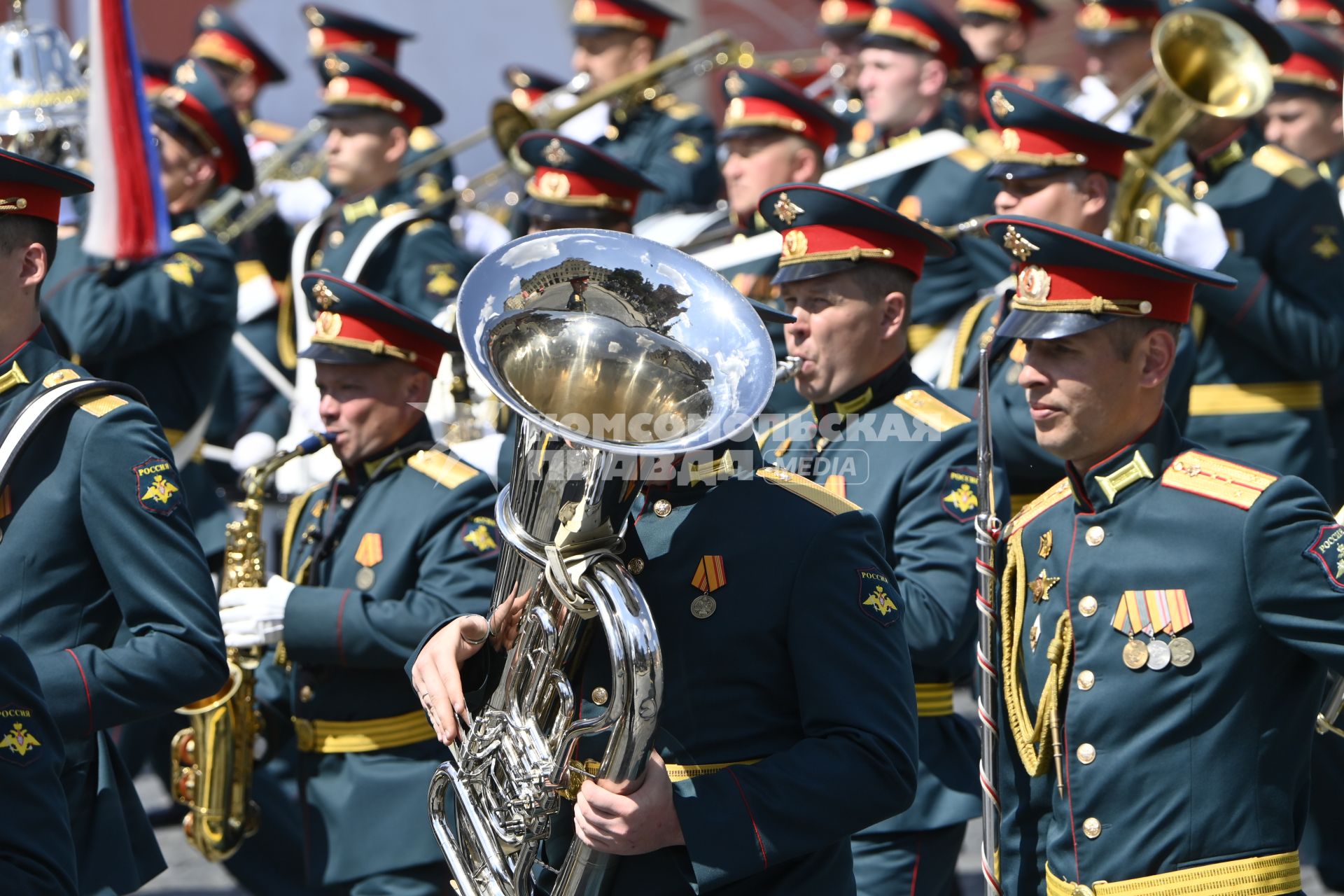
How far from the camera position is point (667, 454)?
9.66ft

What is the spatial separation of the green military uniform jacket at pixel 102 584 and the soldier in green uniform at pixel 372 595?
3.22ft

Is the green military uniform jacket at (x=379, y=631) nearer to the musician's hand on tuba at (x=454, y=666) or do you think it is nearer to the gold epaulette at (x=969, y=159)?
the musician's hand on tuba at (x=454, y=666)

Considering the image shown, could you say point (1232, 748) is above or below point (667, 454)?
below

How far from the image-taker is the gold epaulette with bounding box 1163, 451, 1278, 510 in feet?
12.0

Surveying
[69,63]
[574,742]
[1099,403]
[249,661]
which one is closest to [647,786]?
[574,742]

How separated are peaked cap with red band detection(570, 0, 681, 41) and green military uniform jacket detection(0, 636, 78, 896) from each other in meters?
7.10

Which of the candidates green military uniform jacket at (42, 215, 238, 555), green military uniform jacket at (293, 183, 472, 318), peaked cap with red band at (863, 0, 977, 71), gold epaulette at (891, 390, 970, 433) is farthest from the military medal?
peaked cap with red band at (863, 0, 977, 71)

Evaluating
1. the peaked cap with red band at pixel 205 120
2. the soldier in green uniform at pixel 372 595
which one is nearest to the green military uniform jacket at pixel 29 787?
the soldier in green uniform at pixel 372 595

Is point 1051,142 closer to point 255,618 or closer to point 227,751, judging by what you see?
point 255,618

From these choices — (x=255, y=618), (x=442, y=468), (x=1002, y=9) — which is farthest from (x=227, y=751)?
(x=1002, y=9)

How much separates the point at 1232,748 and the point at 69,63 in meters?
5.30

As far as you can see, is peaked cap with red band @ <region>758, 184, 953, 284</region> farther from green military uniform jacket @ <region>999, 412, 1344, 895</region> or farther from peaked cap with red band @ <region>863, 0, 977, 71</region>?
peaked cap with red band @ <region>863, 0, 977, 71</region>

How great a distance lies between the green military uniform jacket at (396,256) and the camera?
804 centimetres

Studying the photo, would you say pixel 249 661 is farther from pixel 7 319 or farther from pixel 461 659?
pixel 461 659
